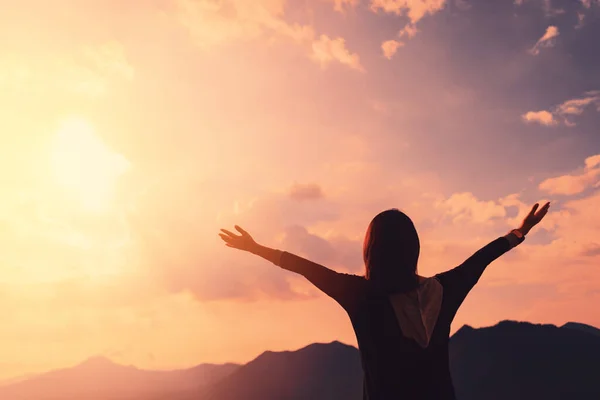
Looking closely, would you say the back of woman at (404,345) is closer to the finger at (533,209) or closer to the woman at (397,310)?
the woman at (397,310)

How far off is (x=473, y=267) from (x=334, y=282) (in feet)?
4.80

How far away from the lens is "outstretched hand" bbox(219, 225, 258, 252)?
555cm

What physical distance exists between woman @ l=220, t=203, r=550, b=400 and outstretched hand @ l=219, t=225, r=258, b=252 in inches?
38.7

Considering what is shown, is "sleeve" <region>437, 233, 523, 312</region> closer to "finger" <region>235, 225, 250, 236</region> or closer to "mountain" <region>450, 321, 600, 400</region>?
"finger" <region>235, 225, 250, 236</region>

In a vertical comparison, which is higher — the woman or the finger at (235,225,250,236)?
the finger at (235,225,250,236)

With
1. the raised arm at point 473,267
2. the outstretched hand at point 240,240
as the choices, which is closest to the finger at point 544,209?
the raised arm at point 473,267

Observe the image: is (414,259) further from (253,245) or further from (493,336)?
(493,336)

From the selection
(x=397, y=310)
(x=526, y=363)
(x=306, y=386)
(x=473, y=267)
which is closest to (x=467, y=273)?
(x=473, y=267)

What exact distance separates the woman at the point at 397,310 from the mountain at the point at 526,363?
147 metres

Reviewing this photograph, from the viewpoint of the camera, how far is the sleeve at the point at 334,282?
4633 mm

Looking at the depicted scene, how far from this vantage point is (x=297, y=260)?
16.5 feet

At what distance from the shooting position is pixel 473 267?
16.4 ft

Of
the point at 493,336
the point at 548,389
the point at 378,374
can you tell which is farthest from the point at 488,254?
the point at 493,336

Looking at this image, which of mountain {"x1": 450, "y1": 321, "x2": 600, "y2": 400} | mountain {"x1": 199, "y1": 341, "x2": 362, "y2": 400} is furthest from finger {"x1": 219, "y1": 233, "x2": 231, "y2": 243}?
mountain {"x1": 199, "y1": 341, "x2": 362, "y2": 400}
